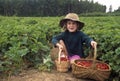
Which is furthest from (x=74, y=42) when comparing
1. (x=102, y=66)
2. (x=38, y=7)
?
(x=38, y=7)

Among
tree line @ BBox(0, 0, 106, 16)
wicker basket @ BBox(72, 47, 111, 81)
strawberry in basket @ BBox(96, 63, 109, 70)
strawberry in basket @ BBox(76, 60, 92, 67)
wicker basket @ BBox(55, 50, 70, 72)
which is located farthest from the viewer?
tree line @ BBox(0, 0, 106, 16)

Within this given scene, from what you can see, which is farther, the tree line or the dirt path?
the tree line

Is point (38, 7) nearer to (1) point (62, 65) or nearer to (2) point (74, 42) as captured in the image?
(2) point (74, 42)

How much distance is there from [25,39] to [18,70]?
3.01 ft

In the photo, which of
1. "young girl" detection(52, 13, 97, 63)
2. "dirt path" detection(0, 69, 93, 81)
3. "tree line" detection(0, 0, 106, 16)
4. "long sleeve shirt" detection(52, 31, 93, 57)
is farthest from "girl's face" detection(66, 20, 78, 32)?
"tree line" detection(0, 0, 106, 16)

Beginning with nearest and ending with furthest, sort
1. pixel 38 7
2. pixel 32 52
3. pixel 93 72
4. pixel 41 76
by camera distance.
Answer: pixel 93 72
pixel 41 76
pixel 32 52
pixel 38 7

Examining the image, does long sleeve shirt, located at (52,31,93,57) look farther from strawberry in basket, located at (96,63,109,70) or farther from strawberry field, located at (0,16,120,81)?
strawberry in basket, located at (96,63,109,70)

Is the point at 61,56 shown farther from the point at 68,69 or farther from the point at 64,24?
the point at 64,24

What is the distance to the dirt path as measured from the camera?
17.0 ft

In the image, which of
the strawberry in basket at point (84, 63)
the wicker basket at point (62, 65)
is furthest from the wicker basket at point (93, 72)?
the wicker basket at point (62, 65)

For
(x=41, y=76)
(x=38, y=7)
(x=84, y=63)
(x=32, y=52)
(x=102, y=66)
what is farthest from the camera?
(x=38, y=7)

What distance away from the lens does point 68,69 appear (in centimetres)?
600

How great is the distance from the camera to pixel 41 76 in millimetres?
5289

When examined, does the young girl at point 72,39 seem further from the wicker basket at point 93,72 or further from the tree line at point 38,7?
the tree line at point 38,7
